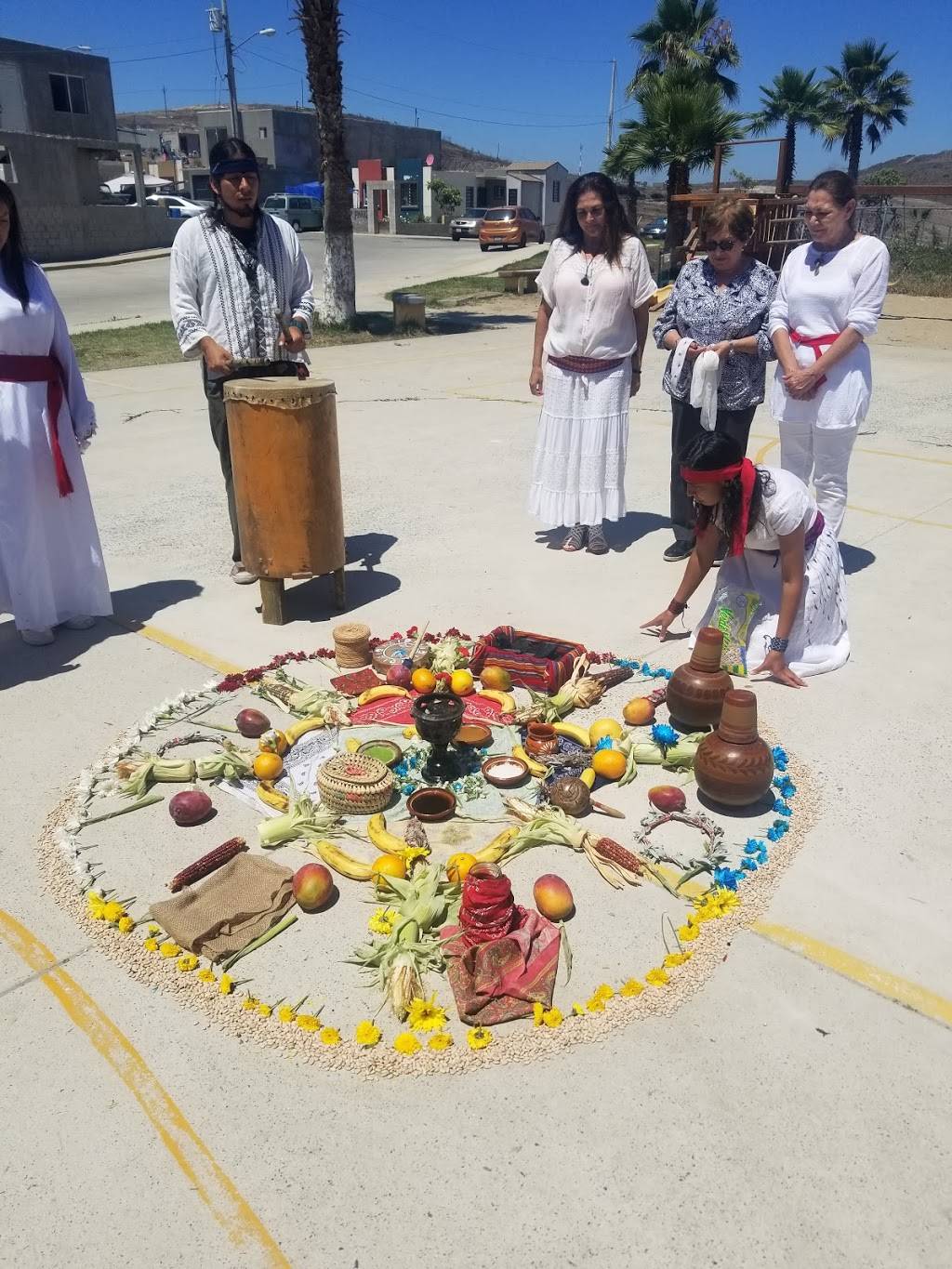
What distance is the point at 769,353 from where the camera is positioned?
493 cm

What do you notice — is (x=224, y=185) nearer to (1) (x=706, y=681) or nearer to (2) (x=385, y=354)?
(1) (x=706, y=681)

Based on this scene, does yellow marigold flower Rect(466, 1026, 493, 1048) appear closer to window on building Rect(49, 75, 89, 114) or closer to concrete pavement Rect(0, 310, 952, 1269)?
concrete pavement Rect(0, 310, 952, 1269)

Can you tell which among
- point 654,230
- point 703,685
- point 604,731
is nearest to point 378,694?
point 604,731

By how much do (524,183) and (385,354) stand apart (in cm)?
5343

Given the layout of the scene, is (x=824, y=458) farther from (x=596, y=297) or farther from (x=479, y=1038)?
(x=479, y=1038)

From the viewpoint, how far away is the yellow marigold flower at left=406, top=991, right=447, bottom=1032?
2373mm

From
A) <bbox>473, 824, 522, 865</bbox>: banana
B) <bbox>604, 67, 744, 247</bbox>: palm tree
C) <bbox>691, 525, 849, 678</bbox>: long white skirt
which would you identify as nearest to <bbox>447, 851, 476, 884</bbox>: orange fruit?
<bbox>473, 824, 522, 865</bbox>: banana

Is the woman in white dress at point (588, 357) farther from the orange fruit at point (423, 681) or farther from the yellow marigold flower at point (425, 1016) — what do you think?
the yellow marigold flower at point (425, 1016)

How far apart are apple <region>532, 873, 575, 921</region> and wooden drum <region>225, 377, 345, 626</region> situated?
238 centimetres

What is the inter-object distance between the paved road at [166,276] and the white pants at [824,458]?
581 inches

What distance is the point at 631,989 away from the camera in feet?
8.13

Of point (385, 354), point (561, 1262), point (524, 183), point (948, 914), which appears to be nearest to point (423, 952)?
point (561, 1262)

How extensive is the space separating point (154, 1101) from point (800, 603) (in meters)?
3.11

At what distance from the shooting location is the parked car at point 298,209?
130ft
